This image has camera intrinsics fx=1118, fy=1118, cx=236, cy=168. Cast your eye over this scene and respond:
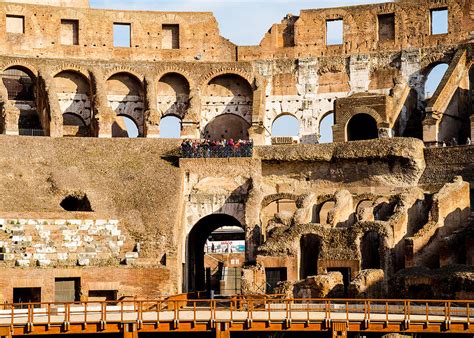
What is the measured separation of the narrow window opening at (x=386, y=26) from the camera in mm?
62781

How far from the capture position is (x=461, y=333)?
34469 millimetres

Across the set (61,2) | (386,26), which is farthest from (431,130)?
(61,2)

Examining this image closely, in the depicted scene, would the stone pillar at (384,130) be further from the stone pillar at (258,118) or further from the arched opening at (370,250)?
the arched opening at (370,250)

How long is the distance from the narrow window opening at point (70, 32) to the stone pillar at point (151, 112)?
5.21m

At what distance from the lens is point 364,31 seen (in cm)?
6306

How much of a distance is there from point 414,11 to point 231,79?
35.7 feet

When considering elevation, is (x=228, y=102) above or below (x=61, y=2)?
below

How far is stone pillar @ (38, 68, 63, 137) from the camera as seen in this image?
5809 cm

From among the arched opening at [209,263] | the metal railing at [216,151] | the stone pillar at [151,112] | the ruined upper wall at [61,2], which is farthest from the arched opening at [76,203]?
the ruined upper wall at [61,2]

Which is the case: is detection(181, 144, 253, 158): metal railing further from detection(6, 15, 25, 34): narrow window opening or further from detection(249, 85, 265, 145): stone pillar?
detection(6, 15, 25, 34): narrow window opening

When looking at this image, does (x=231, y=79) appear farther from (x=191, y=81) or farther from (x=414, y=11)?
(x=414, y=11)

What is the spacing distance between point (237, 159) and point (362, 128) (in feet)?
31.6

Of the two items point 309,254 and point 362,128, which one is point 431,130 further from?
point 309,254

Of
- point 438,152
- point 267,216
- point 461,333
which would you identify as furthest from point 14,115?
point 461,333
